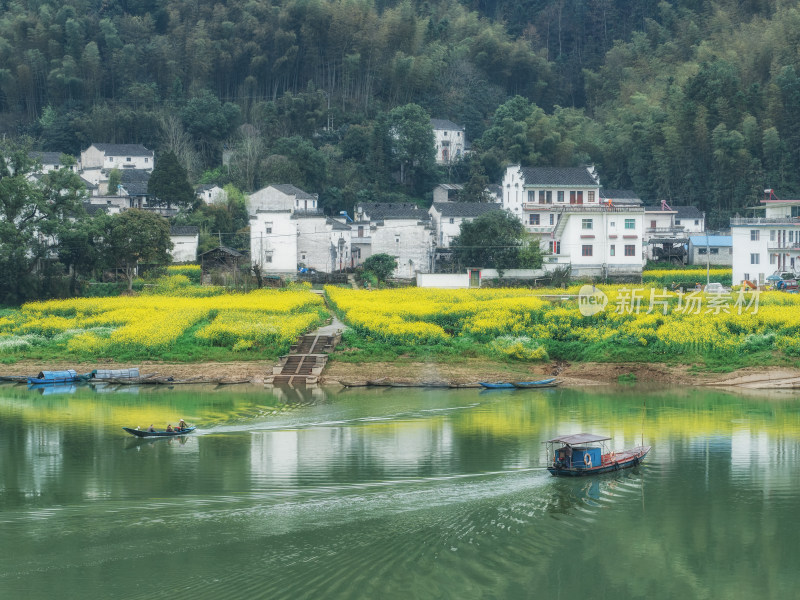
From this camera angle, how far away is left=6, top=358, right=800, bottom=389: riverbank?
1379 inches

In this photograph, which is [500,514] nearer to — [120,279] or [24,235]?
[24,235]

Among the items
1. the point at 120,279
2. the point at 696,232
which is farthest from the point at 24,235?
the point at 696,232

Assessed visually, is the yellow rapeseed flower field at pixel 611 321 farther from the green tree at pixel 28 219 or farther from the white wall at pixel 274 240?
the green tree at pixel 28 219

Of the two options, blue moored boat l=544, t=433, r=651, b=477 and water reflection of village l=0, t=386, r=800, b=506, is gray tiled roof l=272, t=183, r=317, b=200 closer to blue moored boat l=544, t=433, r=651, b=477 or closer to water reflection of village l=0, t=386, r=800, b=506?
water reflection of village l=0, t=386, r=800, b=506

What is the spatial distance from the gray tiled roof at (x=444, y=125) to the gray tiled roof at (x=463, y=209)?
22.5 metres

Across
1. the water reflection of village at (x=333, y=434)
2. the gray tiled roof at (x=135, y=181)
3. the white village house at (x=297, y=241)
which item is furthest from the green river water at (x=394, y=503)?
the gray tiled roof at (x=135, y=181)

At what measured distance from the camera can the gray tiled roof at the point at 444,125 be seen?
281ft

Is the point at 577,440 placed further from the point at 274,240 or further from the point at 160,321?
the point at 274,240

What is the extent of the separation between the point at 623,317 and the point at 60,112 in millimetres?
61500

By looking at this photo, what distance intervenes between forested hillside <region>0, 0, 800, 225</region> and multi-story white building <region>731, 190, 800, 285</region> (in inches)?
660

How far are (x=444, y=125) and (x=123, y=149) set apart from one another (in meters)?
25.1

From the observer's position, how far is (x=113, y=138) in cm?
8494

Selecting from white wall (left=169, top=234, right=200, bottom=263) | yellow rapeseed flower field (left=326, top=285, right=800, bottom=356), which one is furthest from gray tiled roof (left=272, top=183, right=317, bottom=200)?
yellow rapeseed flower field (left=326, top=285, right=800, bottom=356)

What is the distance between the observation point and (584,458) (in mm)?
23406
